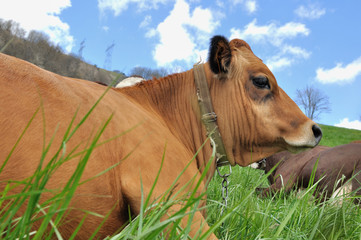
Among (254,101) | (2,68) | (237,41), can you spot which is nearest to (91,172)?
(2,68)

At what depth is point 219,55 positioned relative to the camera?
11.9 feet

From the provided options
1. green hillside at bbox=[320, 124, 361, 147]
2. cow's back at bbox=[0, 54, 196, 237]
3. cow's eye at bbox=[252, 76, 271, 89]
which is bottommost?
cow's back at bbox=[0, 54, 196, 237]

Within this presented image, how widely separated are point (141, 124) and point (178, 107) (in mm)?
992

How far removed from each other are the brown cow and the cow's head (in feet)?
0.03

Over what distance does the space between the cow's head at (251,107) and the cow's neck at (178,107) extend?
9.4 inches

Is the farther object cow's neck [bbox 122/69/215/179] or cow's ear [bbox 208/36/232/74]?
cow's ear [bbox 208/36/232/74]

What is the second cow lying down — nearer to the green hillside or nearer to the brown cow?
the brown cow

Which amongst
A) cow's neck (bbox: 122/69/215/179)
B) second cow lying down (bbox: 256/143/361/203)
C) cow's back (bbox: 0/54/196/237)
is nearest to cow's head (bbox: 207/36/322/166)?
cow's neck (bbox: 122/69/215/179)

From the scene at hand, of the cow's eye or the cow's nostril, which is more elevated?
the cow's eye

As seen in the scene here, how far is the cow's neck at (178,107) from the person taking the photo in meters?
3.42

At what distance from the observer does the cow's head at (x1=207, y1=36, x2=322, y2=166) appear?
3.52 m

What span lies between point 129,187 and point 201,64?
1.95 meters

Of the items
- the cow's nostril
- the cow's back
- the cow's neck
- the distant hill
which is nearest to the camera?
the cow's back

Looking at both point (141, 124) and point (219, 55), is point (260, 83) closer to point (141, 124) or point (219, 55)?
point (219, 55)
